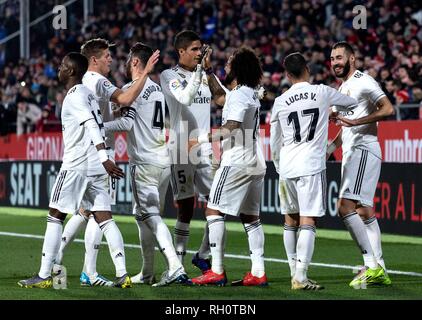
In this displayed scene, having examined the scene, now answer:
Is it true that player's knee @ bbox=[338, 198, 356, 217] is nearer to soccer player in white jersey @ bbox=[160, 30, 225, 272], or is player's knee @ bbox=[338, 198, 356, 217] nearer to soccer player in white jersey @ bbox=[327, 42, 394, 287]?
soccer player in white jersey @ bbox=[327, 42, 394, 287]

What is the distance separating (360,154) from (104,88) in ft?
8.55

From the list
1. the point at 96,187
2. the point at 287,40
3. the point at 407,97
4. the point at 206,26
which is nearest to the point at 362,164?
the point at 96,187

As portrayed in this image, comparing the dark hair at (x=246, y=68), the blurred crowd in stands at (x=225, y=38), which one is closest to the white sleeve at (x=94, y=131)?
the dark hair at (x=246, y=68)

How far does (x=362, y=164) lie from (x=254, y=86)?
1.40 m

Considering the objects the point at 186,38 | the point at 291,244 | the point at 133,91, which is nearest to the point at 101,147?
the point at 133,91

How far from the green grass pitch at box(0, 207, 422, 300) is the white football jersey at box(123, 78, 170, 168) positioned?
1.24 metres

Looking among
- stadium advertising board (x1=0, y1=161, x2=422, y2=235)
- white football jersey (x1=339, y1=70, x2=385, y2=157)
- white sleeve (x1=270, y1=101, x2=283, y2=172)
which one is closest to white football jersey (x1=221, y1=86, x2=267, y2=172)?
white sleeve (x1=270, y1=101, x2=283, y2=172)

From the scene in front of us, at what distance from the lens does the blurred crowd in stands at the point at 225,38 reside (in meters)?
21.8

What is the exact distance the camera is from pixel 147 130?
422 inches

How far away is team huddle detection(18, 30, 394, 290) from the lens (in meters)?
10.1

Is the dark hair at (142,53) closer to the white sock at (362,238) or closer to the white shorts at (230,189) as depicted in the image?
the white shorts at (230,189)

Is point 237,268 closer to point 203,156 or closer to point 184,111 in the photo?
point 203,156
